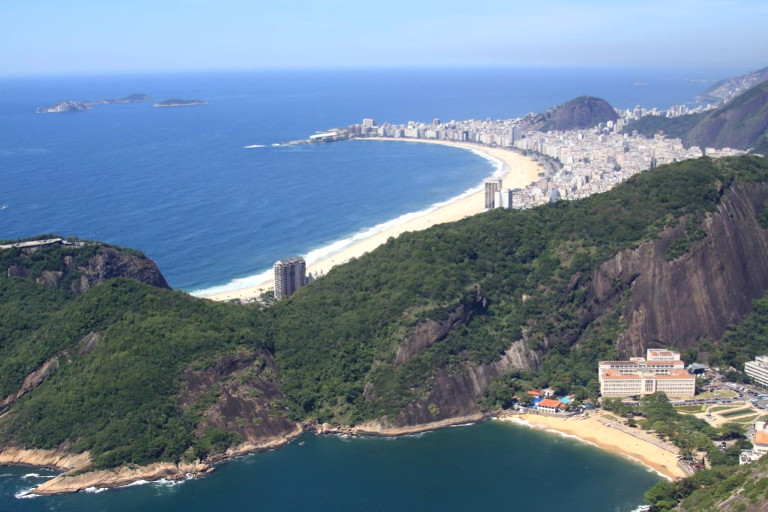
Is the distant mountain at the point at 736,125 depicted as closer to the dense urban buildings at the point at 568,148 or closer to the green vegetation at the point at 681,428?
the dense urban buildings at the point at 568,148

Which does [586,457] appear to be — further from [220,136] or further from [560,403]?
[220,136]

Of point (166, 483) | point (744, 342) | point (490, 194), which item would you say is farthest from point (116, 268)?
point (490, 194)

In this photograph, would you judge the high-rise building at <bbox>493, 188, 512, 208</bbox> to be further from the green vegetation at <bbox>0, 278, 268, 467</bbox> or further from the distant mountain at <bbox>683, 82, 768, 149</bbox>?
the distant mountain at <bbox>683, 82, 768, 149</bbox>

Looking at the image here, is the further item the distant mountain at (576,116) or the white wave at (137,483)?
the distant mountain at (576,116)

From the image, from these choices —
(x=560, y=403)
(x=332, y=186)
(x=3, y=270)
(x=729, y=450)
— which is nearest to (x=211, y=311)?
(x=3, y=270)

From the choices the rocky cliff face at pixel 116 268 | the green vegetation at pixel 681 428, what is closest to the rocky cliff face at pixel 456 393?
the green vegetation at pixel 681 428

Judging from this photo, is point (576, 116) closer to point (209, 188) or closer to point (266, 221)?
point (209, 188)
